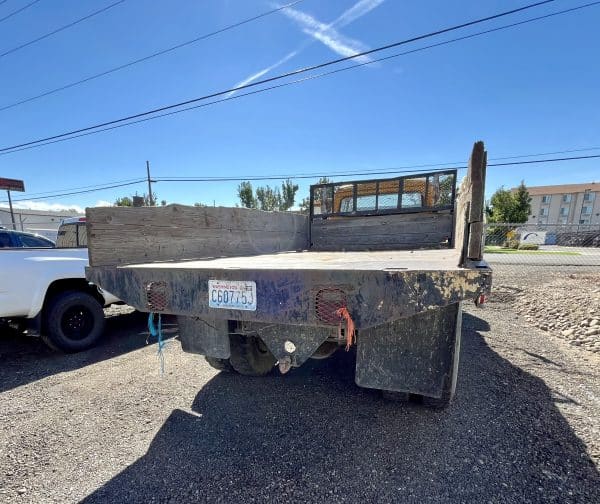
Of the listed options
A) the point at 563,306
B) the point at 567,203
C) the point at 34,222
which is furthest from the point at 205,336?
the point at 567,203

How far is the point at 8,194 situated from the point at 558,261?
99.7 feet

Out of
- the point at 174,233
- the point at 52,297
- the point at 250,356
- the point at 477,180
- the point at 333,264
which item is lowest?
the point at 250,356

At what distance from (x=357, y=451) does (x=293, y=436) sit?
1.54 ft

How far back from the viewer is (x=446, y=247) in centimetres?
400

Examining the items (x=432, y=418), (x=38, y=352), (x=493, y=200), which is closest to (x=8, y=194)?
(x=38, y=352)

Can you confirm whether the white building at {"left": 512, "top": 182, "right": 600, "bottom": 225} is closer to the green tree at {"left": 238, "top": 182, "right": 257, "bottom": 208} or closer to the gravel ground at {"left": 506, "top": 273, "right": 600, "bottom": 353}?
the green tree at {"left": 238, "top": 182, "right": 257, "bottom": 208}

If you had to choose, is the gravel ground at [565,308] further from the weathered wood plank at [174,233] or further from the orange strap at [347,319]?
the weathered wood plank at [174,233]

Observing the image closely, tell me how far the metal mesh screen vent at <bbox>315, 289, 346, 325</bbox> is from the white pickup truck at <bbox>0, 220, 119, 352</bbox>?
161 inches

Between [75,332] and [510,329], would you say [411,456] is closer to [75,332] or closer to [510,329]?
[510,329]

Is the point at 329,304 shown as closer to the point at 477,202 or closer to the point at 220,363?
the point at 477,202

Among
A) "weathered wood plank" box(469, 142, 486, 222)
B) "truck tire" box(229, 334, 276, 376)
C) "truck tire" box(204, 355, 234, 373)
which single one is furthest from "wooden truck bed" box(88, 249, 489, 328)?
"truck tire" box(204, 355, 234, 373)

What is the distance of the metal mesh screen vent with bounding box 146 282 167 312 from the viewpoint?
7.00 feet

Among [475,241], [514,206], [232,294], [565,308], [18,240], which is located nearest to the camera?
[475,241]

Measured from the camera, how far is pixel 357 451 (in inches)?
83.2
